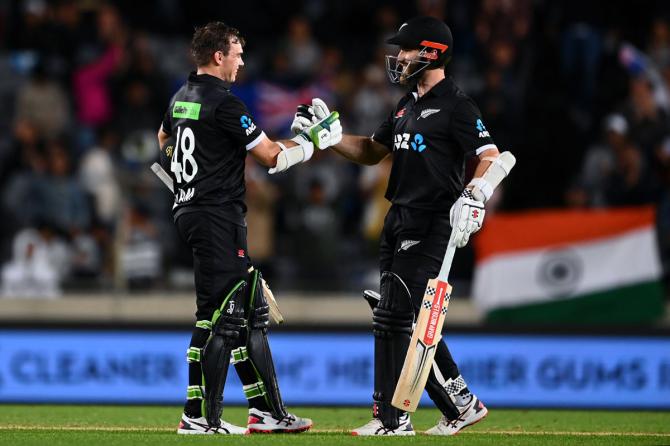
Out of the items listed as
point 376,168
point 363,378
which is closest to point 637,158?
point 376,168

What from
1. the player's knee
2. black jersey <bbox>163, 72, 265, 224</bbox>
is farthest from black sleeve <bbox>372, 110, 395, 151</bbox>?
the player's knee

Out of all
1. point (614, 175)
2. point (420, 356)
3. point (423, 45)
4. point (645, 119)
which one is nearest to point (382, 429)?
point (420, 356)

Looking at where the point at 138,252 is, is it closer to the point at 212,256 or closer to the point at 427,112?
the point at 212,256

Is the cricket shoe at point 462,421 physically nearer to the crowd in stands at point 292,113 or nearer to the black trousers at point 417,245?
the black trousers at point 417,245

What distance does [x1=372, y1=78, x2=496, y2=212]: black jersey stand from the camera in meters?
7.84

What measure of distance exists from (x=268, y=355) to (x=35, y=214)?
5975 millimetres

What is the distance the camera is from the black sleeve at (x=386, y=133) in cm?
836

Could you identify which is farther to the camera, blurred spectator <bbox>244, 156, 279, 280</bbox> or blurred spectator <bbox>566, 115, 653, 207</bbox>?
blurred spectator <bbox>244, 156, 279, 280</bbox>

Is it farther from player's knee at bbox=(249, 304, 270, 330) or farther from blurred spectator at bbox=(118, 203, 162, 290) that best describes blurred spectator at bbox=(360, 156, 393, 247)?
player's knee at bbox=(249, 304, 270, 330)

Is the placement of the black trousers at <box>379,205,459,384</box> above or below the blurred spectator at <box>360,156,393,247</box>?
below

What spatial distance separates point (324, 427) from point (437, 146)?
217cm

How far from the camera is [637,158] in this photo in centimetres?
1295

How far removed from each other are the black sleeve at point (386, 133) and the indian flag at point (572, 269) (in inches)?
181

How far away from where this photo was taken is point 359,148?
27.9ft
